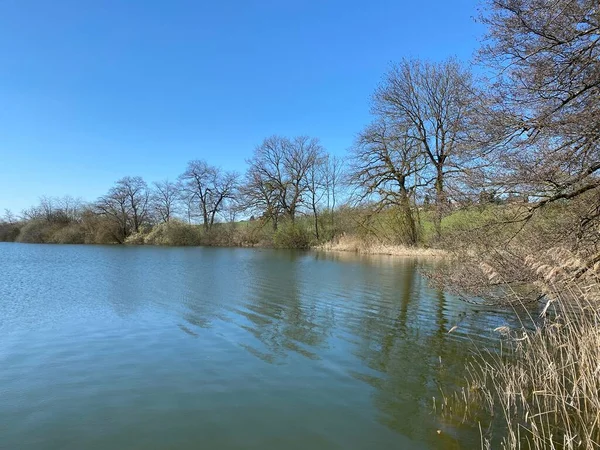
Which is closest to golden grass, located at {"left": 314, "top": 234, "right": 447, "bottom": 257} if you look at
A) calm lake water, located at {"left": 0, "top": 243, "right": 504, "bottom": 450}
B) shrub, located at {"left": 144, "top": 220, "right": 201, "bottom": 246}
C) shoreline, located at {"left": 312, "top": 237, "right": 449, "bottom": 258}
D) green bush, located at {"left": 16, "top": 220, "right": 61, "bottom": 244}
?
shoreline, located at {"left": 312, "top": 237, "right": 449, "bottom": 258}

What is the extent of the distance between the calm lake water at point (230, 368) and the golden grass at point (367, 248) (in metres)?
14.6

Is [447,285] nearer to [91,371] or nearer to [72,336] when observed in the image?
[91,371]

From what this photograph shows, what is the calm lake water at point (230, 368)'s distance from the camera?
4008 mm

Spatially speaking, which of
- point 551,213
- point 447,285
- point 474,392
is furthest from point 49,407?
point 551,213

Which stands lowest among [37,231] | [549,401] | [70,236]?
[549,401]

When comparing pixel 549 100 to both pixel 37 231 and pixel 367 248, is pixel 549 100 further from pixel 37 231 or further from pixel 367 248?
pixel 37 231

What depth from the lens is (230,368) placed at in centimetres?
586

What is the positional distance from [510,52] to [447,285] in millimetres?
4447

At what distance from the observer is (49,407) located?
4547 millimetres

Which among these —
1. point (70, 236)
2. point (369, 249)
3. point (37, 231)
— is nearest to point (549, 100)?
point (369, 249)

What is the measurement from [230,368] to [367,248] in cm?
2459

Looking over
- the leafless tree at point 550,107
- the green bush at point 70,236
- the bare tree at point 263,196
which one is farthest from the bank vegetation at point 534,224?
the green bush at point 70,236

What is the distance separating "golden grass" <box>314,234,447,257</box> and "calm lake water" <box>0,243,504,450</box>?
14.6 m

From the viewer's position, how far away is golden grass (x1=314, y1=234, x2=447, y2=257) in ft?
85.7
